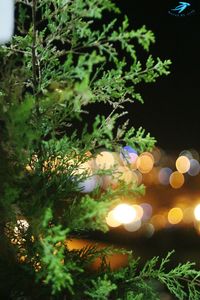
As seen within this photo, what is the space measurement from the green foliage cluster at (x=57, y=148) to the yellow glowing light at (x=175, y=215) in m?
10.5

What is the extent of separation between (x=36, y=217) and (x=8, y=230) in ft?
1.86

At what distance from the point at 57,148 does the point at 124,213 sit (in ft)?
32.8

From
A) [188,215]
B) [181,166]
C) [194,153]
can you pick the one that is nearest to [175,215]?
[188,215]

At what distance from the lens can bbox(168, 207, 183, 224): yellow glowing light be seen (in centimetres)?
1452

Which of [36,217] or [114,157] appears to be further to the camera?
[114,157]

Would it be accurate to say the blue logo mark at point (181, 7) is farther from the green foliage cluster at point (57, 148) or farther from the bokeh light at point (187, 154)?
the bokeh light at point (187, 154)

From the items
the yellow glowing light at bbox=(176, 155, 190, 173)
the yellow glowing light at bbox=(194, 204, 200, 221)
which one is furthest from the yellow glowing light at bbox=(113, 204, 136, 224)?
the yellow glowing light at bbox=(176, 155, 190, 173)

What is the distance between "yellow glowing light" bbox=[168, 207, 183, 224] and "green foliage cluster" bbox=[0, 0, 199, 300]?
34.3 ft

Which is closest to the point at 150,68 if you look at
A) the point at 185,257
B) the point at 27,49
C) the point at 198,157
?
the point at 27,49

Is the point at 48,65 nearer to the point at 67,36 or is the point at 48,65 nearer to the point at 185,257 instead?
the point at 67,36

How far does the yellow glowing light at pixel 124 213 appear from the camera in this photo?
44.6 feet

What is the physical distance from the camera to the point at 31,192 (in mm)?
3748

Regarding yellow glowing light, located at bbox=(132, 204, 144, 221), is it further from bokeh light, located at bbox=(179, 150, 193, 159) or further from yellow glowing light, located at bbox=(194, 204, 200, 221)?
bokeh light, located at bbox=(179, 150, 193, 159)

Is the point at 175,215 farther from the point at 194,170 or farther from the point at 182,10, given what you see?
the point at 194,170
